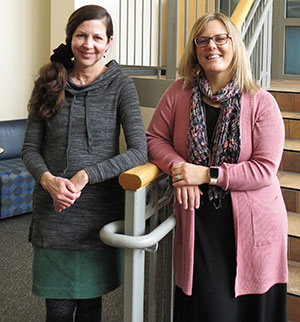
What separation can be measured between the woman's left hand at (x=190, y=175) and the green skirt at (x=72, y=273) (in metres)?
0.37

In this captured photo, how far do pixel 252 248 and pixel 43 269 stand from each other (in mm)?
763

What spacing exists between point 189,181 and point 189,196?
0.06 metres

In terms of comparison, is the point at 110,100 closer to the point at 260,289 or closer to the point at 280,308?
the point at 260,289

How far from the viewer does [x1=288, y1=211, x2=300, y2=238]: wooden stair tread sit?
288cm

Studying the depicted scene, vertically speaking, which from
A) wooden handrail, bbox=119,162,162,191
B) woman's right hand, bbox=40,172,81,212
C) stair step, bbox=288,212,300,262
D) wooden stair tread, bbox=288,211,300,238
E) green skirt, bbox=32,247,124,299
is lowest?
stair step, bbox=288,212,300,262

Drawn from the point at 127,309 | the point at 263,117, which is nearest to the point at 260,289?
the point at 127,309

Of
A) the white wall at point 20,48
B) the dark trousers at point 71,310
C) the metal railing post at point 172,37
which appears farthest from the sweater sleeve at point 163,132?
the white wall at point 20,48

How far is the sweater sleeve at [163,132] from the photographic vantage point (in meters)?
1.89

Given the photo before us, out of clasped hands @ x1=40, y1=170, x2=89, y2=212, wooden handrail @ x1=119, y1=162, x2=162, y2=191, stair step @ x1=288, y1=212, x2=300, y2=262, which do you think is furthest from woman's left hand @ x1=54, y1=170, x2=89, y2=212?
stair step @ x1=288, y1=212, x2=300, y2=262

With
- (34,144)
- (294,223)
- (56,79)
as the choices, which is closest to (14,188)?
(294,223)

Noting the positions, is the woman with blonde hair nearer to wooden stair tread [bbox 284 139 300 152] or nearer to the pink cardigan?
the pink cardigan

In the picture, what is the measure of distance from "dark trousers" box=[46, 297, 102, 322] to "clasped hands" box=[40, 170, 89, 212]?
0.40 m

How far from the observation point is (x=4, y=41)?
546cm

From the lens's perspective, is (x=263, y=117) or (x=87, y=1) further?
(x=87, y=1)
